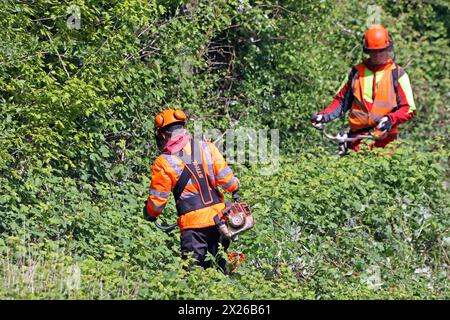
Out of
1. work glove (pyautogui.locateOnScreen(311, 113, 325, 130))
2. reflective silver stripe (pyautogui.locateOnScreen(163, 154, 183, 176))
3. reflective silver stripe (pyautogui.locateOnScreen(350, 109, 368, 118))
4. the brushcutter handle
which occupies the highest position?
reflective silver stripe (pyautogui.locateOnScreen(350, 109, 368, 118))

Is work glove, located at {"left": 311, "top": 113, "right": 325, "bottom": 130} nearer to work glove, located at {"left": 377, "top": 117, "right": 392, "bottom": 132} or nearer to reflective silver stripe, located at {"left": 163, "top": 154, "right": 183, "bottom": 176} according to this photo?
work glove, located at {"left": 377, "top": 117, "right": 392, "bottom": 132}

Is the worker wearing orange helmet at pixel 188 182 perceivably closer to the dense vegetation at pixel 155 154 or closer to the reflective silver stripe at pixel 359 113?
the dense vegetation at pixel 155 154

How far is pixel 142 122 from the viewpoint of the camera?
1548cm

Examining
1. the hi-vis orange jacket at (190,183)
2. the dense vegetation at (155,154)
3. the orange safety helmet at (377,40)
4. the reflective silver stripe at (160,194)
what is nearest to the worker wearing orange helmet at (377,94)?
the orange safety helmet at (377,40)

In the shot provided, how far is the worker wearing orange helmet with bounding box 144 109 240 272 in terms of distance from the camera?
1123 centimetres

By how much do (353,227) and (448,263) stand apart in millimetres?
1073

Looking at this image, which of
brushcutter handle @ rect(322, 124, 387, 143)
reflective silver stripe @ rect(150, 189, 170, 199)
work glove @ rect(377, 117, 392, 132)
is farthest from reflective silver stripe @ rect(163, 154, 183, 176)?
work glove @ rect(377, 117, 392, 132)

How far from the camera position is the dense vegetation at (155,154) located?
10930 mm

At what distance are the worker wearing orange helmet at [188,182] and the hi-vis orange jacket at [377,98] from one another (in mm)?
4739

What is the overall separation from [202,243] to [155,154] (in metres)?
4.29

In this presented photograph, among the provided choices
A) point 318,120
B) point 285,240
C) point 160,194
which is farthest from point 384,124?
→ point 160,194

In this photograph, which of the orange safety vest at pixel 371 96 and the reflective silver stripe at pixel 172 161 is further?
the orange safety vest at pixel 371 96
